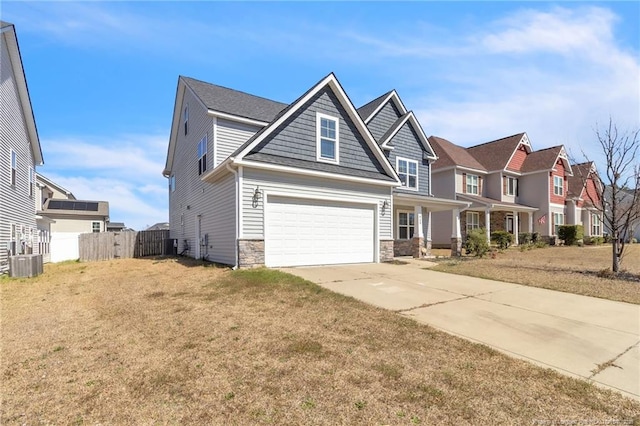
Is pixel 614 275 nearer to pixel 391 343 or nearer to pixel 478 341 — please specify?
pixel 478 341

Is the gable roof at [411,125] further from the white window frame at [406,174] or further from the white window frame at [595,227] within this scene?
the white window frame at [595,227]

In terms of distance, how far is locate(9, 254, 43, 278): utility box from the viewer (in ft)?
39.9

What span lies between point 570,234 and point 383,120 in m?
20.0

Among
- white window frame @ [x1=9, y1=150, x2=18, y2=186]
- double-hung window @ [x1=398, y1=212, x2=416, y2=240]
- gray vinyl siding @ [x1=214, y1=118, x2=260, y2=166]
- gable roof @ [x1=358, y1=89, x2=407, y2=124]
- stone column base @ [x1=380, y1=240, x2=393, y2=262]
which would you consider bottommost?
stone column base @ [x1=380, y1=240, x2=393, y2=262]

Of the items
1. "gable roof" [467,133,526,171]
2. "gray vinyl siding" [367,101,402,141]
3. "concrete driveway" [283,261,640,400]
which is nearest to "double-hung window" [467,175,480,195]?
"gable roof" [467,133,526,171]

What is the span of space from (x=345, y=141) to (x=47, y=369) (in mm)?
11822

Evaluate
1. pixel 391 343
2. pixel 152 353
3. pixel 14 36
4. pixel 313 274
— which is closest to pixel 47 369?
pixel 152 353

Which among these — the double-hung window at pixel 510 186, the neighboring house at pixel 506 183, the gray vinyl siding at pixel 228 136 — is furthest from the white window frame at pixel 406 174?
the double-hung window at pixel 510 186

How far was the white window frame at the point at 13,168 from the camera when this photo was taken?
1470cm

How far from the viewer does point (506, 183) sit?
2867 centimetres

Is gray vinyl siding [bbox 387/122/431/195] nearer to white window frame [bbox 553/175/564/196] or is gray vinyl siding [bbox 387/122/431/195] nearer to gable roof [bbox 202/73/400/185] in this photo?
gable roof [bbox 202/73/400/185]

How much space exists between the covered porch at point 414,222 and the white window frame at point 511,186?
1083 cm

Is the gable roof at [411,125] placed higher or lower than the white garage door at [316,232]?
higher

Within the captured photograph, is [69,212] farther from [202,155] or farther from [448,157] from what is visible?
[448,157]
